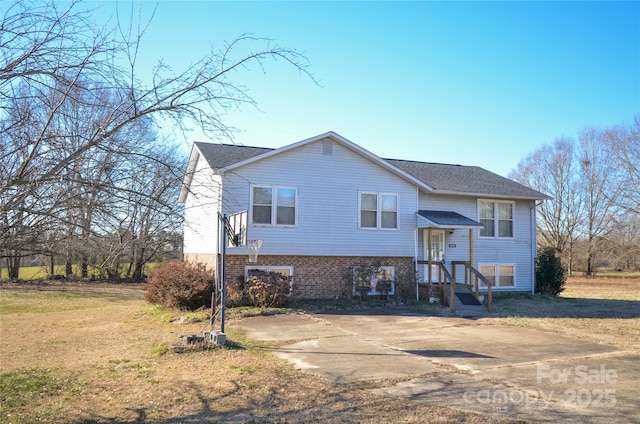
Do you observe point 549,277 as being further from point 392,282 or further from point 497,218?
point 392,282

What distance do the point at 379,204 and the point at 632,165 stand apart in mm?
32913

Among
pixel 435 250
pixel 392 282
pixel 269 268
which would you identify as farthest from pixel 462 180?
pixel 269 268

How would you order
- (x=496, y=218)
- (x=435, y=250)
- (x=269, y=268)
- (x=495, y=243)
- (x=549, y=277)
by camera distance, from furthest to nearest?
(x=549, y=277)
(x=496, y=218)
(x=495, y=243)
(x=435, y=250)
(x=269, y=268)

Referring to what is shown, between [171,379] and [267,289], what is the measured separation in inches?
325

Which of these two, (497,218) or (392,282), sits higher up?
(497,218)

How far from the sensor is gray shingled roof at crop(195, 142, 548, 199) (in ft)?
63.4

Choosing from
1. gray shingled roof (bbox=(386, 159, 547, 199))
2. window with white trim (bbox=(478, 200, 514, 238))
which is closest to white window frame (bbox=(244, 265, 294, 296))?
gray shingled roof (bbox=(386, 159, 547, 199))

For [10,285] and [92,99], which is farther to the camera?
[10,285]

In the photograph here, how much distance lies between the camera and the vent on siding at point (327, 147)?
18516 millimetres

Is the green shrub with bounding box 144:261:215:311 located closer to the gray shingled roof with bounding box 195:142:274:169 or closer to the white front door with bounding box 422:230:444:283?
the gray shingled roof with bounding box 195:142:274:169

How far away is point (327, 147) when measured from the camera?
18578mm

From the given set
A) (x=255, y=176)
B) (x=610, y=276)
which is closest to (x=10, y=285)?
(x=255, y=176)

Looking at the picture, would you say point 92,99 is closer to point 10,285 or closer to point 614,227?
point 10,285

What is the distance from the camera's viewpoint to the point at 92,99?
18.4 ft
